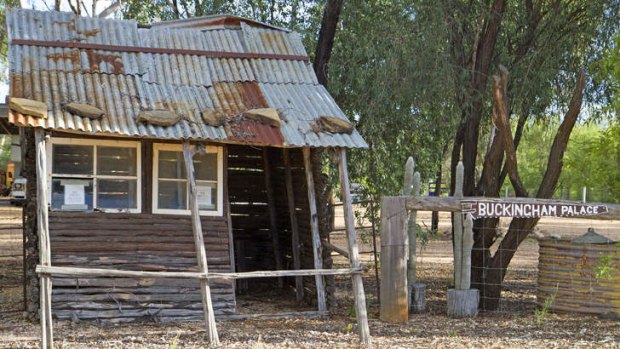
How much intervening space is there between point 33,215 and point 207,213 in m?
2.46

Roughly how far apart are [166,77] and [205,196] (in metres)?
1.86

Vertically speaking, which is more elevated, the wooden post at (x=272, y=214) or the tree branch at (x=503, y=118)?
the tree branch at (x=503, y=118)

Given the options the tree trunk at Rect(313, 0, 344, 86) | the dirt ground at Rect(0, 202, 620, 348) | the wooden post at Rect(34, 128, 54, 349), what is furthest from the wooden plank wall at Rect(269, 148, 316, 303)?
the wooden post at Rect(34, 128, 54, 349)

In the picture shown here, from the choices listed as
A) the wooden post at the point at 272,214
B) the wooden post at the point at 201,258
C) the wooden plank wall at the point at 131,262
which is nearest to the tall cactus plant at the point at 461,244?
the wooden plank wall at the point at 131,262

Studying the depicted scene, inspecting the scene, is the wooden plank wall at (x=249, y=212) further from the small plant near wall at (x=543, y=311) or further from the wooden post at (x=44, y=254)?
the wooden post at (x=44, y=254)

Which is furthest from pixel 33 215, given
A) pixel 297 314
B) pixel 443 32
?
pixel 443 32

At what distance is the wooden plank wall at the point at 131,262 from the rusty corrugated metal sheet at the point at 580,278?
195 inches

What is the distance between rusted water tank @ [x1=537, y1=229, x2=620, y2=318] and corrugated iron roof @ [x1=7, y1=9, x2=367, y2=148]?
3.76 metres

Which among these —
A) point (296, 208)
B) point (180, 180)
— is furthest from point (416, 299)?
point (180, 180)

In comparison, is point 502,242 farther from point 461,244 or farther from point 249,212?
point 249,212

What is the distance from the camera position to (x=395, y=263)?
1197cm

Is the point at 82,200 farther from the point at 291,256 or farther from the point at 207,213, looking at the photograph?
the point at 291,256

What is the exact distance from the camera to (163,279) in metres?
11.8

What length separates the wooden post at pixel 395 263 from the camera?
1192cm
